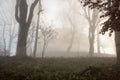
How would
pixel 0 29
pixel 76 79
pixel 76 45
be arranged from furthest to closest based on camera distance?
pixel 76 45, pixel 0 29, pixel 76 79

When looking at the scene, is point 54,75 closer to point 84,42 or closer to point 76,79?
point 76,79

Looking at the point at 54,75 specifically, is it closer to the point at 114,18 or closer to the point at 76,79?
the point at 76,79

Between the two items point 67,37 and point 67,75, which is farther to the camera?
point 67,37

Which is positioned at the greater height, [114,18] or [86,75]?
[114,18]

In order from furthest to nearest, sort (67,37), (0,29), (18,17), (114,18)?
(67,37), (0,29), (18,17), (114,18)

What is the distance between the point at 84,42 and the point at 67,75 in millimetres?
72622

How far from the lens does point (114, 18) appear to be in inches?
361

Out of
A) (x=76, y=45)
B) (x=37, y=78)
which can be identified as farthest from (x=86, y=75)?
(x=76, y=45)

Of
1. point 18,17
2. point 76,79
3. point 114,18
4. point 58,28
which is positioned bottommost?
point 76,79

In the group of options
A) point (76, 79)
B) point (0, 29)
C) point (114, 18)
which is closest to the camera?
point (114, 18)

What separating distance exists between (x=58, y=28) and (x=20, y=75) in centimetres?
6807

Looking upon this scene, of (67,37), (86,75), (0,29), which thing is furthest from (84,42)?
(86,75)

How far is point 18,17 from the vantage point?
21.0 meters

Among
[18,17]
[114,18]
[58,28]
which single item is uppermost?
[58,28]
